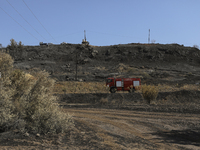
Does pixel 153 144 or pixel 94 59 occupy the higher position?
pixel 94 59

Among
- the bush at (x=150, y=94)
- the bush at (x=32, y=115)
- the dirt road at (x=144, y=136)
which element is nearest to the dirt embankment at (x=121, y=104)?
the dirt road at (x=144, y=136)

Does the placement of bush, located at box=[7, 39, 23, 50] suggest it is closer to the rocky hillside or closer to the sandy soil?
the rocky hillside

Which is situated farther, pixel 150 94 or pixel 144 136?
pixel 150 94

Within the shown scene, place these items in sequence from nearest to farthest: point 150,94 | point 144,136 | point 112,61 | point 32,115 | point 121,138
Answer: point 32,115 → point 121,138 → point 144,136 → point 150,94 → point 112,61

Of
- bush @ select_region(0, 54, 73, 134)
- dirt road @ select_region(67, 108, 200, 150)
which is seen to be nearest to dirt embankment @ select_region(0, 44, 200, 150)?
dirt road @ select_region(67, 108, 200, 150)

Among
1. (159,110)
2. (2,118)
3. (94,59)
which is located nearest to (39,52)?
(94,59)

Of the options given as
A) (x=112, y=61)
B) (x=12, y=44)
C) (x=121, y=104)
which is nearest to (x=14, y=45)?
(x=12, y=44)

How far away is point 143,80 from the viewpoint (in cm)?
4869

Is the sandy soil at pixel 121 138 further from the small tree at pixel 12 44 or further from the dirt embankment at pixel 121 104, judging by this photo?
the small tree at pixel 12 44

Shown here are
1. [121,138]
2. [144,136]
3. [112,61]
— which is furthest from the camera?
[112,61]

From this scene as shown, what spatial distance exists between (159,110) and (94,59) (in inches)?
2176

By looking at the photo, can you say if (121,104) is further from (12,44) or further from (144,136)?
(12,44)

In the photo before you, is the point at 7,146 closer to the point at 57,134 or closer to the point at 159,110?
the point at 57,134

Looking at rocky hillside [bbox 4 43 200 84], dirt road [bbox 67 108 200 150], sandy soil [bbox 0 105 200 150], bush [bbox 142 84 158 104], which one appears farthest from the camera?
rocky hillside [bbox 4 43 200 84]
